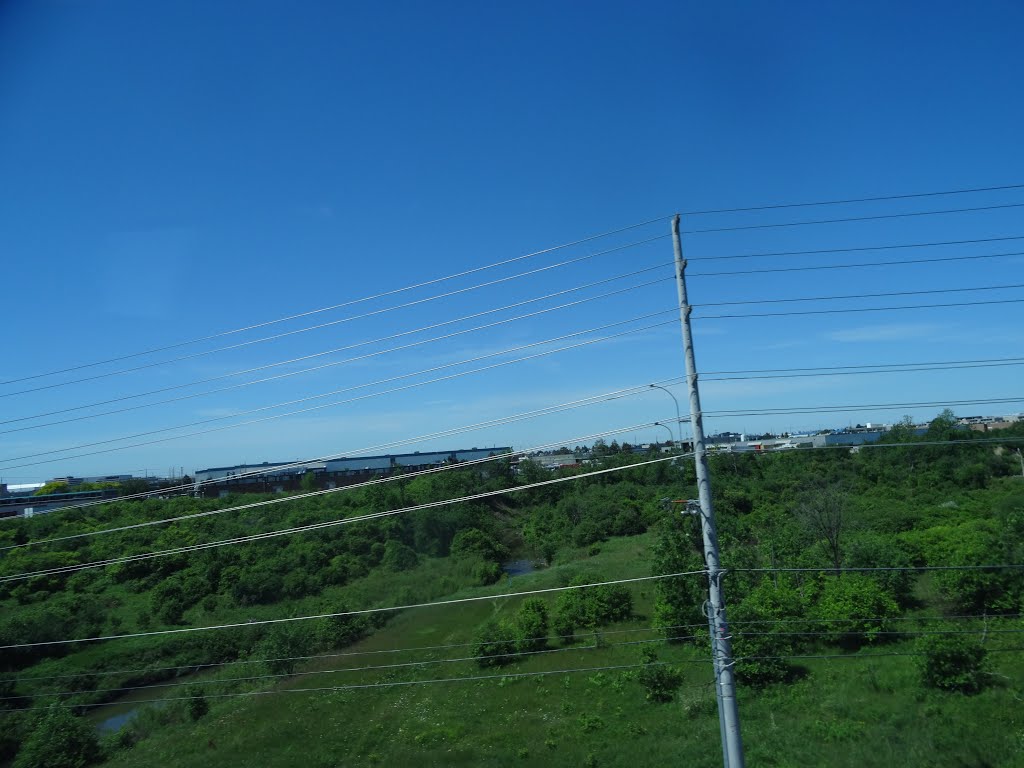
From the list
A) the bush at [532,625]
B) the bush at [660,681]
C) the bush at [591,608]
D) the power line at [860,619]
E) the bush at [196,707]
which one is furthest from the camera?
the bush at [591,608]

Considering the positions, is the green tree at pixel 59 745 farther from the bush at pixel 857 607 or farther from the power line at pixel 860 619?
the bush at pixel 857 607

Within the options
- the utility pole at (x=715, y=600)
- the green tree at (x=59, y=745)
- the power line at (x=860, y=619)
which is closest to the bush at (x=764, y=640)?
the power line at (x=860, y=619)

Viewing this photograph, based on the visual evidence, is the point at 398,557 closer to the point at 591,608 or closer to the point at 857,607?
the point at 591,608

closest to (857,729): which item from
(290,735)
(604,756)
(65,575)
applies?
(604,756)

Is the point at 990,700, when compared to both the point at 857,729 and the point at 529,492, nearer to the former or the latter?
the point at 857,729

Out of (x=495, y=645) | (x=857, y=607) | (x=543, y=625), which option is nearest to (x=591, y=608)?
(x=543, y=625)

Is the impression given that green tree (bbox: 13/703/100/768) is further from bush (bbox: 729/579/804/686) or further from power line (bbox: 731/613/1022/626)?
bush (bbox: 729/579/804/686)
